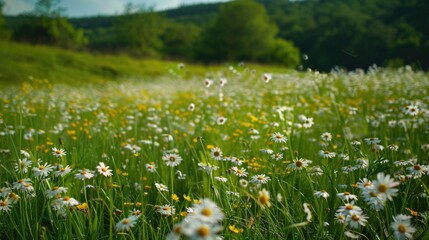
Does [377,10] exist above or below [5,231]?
above

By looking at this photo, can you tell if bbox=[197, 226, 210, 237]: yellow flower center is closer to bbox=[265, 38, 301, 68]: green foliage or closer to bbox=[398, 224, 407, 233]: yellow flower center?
bbox=[398, 224, 407, 233]: yellow flower center

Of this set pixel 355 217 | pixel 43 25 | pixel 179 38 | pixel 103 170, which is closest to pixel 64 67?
pixel 103 170

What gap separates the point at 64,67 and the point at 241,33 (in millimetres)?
37233

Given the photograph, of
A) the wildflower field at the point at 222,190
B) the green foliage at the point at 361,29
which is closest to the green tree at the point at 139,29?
the green foliage at the point at 361,29

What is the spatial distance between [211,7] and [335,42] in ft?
257

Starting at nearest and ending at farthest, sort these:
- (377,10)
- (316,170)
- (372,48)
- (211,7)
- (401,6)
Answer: (316,170)
(401,6)
(372,48)
(377,10)
(211,7)

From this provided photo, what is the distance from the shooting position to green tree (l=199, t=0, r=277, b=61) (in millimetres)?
52438

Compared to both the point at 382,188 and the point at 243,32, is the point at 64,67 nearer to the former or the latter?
the point at 382,188

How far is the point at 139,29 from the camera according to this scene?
56.5m

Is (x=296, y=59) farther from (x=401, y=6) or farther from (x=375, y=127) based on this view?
(x=375, y=127)

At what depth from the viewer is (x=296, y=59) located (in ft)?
178

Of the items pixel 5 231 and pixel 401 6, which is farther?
pixel 401 6

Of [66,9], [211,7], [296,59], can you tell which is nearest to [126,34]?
[66,9]

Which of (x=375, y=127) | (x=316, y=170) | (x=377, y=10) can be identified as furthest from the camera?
(x=377, y=10)
